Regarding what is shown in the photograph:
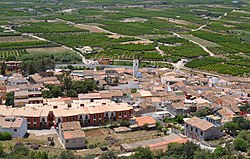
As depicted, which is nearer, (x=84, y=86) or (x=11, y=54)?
(x=84, y=86)

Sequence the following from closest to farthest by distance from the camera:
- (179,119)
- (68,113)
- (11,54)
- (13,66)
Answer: (68,113)
(179,119)
(13,66)
(11,54)

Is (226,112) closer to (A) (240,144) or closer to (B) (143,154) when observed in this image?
(A) (240,144)

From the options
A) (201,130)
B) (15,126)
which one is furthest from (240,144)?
(15,126)

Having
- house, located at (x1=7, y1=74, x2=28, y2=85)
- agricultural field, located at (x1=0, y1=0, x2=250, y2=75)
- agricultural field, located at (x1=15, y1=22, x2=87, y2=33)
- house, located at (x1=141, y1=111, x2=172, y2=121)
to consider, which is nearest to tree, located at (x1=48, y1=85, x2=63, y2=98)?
house, located at (x1=7, y1=74, x2=28, y2=85)

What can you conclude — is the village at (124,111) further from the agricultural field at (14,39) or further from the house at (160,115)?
the agricultural field at (14,39)

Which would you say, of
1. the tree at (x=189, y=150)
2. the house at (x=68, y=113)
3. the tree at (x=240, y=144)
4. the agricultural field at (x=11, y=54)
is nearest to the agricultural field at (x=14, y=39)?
the agricultural field at (x=11, y=54)

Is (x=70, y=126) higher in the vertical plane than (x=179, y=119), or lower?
higher

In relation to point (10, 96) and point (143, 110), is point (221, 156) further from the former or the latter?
point (10, 96)

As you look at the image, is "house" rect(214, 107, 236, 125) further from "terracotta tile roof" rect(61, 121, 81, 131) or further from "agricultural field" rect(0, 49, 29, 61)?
"agricultural field" rect(0, 49, 29, 61)
